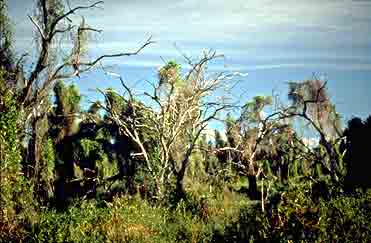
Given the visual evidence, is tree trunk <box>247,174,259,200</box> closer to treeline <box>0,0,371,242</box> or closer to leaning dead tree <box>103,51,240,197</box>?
treeline <box>0,0,371,242</box>

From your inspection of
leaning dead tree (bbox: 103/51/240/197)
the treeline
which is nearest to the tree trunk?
the treeline

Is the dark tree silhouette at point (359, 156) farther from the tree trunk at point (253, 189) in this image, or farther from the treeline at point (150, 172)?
the tree trunk at point (253, 189)

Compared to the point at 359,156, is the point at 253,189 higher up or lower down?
lower down

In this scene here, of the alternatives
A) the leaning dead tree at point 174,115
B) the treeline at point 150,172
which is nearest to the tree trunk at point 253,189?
the treeline at point 150,172

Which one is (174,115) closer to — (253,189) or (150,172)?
(150,172)

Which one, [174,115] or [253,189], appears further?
[253,189]

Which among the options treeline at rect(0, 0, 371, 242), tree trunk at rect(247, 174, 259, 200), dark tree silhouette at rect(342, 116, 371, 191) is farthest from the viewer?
tree trunk at rect(247, 174, 259, 200)

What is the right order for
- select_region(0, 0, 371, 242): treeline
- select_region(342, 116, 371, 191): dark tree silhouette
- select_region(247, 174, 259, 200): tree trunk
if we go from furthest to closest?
select_region(247, 174, 259, 200): tree trunk
select_region(342, 116, 371, 191): dark tree silhouette
select_region(0, 0, 371, 242): treeline

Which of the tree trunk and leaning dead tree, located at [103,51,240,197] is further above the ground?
leaning dead tree, located at [103,51,240,197]

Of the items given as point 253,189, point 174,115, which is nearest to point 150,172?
point 174,115

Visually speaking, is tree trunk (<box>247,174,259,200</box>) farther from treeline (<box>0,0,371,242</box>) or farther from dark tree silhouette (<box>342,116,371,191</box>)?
dark tree silhouette (<box>342,116,371,191</box>)

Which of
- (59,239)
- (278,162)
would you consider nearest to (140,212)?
(59,239)

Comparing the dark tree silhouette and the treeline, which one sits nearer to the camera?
the treeline

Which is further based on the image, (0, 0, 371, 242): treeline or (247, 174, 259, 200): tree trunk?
(247, 174, 259, 200): tree trunk
